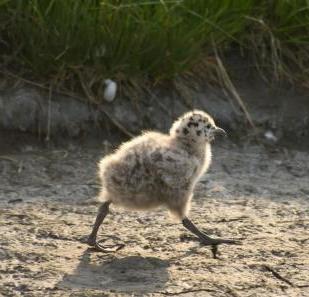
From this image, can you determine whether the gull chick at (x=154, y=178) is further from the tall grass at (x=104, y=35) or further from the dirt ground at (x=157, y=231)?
the tall grass at (x=104, y=35)

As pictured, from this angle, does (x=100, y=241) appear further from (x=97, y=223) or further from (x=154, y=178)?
(x=154, y=178)

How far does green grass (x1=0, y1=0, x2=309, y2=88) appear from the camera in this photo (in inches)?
213

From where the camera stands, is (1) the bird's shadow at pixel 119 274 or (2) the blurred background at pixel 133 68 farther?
(2) the blurred background at pixel 133 68

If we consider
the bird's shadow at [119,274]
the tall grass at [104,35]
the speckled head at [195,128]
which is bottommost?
the bird's shadow at [119,274]

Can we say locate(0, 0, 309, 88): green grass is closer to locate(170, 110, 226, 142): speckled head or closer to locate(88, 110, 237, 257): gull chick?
locate(170, 110, 226, 142): speckled head

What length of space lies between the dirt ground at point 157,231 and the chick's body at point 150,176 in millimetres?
218

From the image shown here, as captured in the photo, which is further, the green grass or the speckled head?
the green grass

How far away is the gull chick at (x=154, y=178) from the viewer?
4082mm

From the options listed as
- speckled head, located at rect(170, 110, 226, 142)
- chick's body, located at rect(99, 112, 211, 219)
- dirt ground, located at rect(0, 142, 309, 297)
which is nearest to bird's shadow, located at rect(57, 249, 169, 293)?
dirt ground, located at rect(0, 142, 309, 297)

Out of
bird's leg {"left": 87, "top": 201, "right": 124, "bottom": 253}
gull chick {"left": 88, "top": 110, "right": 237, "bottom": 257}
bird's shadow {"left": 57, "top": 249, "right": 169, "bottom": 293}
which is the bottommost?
bird's shadow {"left": 57, "top": 249, "right": 169, "bottom": 293}

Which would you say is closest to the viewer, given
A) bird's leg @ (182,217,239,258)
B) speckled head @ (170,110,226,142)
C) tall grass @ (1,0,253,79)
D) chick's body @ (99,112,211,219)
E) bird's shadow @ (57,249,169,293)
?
bird's shadow @ (57,249,169,293)

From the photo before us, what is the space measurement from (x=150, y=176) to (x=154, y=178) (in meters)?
0.02

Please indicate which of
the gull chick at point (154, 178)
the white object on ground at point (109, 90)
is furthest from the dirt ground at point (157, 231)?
the white object on ground at point (109, 90)

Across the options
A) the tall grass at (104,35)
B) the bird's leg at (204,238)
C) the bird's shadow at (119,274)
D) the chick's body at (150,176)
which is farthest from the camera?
the tall grass at (104,35)
